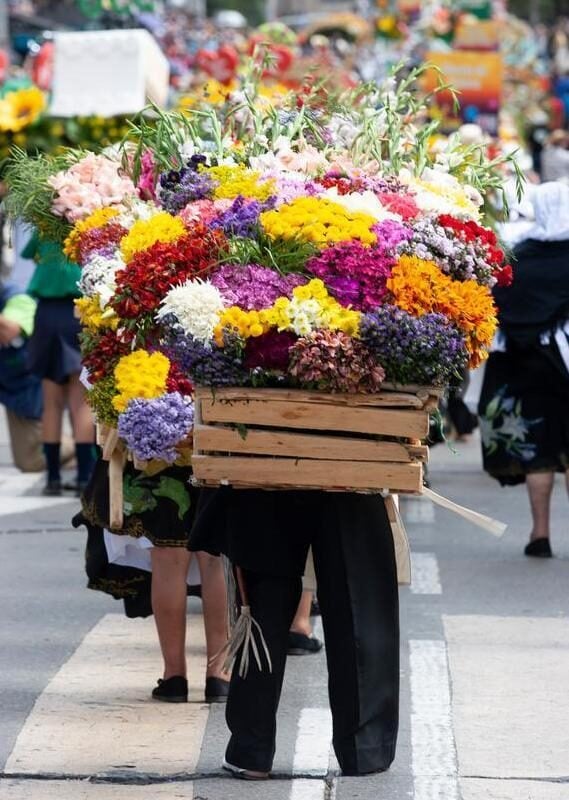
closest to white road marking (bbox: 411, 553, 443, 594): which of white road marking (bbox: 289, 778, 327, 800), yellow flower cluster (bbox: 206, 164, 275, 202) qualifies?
white road marking (bbox: 289, 778, 327, 800)

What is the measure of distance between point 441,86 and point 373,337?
141 cm

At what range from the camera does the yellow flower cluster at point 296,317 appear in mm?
4906

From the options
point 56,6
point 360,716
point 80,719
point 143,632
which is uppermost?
point 360,716

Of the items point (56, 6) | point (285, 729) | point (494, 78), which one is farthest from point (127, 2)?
point (56, 6)

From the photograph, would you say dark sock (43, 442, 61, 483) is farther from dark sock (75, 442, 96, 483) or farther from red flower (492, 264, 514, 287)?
red flower (492, 264, 514, 287)

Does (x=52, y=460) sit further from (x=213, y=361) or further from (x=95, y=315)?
(x=213, y=361)

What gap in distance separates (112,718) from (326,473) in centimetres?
153

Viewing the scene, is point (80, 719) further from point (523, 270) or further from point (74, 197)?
point (523, 270)

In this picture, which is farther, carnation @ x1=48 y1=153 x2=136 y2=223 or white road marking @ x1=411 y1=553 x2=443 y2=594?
white road marking @ x1=411 y1=553 x2=443 y2=594

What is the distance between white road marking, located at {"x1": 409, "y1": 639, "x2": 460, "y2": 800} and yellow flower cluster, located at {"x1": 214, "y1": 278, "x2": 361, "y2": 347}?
53.5 inches

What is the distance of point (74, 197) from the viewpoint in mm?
6168

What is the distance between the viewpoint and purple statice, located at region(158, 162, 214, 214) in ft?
18.0

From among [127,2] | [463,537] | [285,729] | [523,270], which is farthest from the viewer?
[127,2]

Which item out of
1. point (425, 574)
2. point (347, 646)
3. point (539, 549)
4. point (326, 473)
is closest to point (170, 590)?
point (347, 646)
